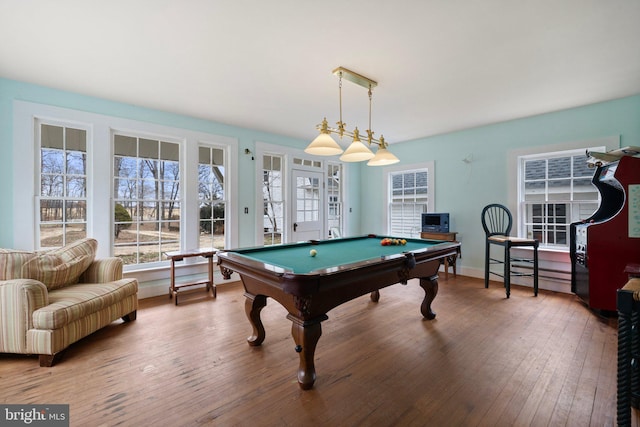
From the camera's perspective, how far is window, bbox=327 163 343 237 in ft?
20.4

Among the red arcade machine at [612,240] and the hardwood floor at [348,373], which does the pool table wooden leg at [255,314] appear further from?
the red arcade machine at [612,240]

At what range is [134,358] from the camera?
2250 millimetres

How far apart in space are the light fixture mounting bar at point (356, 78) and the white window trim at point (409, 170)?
108 inches

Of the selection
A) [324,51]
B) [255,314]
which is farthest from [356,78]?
[255,314]

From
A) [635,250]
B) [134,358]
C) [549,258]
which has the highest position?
[635,250]

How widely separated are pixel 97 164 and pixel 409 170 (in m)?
5.21

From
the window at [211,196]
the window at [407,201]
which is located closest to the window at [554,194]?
the window at [407,201]

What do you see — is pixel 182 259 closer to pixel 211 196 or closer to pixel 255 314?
pixel 211 196

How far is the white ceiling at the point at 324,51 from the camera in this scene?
2.01 m

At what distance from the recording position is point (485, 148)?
15.5ft

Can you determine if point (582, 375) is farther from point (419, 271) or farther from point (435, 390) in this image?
point (419, 271)

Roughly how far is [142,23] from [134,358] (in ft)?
8.68

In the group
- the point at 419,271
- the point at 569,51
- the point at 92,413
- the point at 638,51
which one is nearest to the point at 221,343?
the point at 92,413

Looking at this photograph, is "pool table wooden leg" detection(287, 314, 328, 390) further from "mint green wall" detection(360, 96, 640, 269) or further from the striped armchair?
"mint green wall" detection(360, 96, 640, 269)
